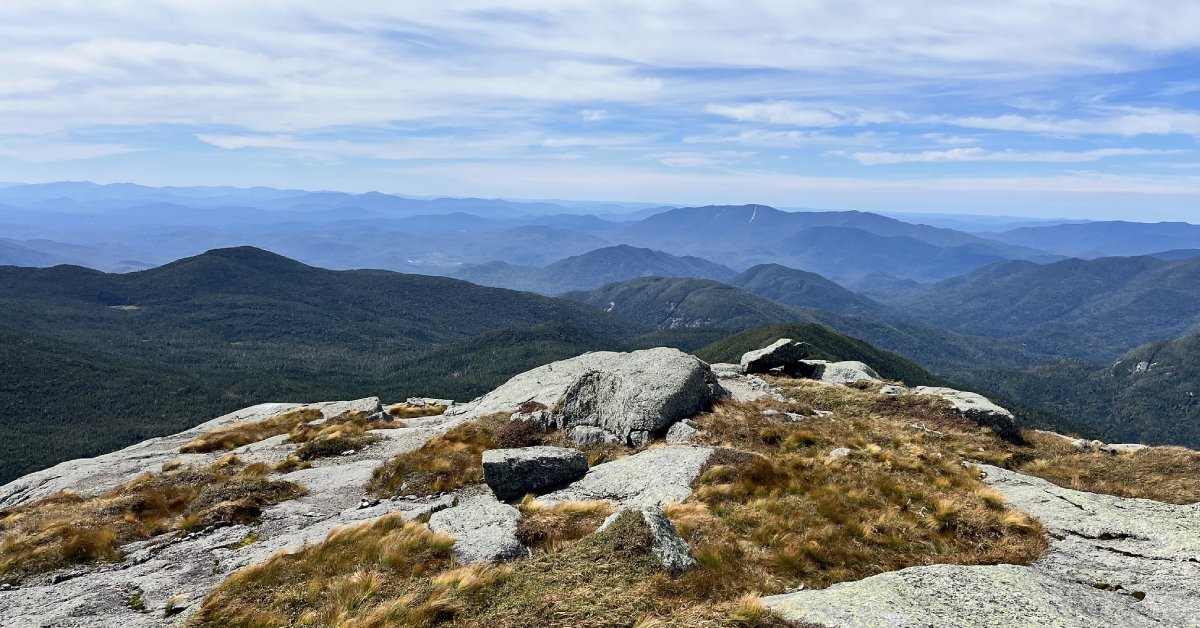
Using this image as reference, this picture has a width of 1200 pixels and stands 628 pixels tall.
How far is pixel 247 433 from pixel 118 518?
21331 millimetres


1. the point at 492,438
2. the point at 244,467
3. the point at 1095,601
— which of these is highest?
the point at 1095,601

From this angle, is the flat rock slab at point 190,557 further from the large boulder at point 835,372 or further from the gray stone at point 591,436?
the large boulder at point 835,372

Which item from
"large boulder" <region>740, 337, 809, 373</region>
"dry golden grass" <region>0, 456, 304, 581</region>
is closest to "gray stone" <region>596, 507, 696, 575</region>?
"dry golden grass" <region>0, 456, 304, 581</region>

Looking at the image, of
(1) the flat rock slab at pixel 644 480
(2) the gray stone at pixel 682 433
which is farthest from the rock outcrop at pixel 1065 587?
(2) the gray stone at pixel 682 433

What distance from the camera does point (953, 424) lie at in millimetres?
30672

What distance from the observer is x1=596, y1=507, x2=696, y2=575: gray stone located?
13062 mm

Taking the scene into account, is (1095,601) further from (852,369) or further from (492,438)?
(852,369)

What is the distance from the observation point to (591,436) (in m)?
26.3

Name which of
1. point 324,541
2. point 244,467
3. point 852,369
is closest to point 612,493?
point 324,541

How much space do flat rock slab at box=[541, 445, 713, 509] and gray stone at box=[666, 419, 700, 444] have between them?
179cm

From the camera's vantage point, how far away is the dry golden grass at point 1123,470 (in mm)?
21188

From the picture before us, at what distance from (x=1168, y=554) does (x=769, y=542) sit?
34.3 feet

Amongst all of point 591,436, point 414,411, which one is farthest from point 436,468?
point 414,411

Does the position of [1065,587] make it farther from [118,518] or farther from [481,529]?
[118,518]
